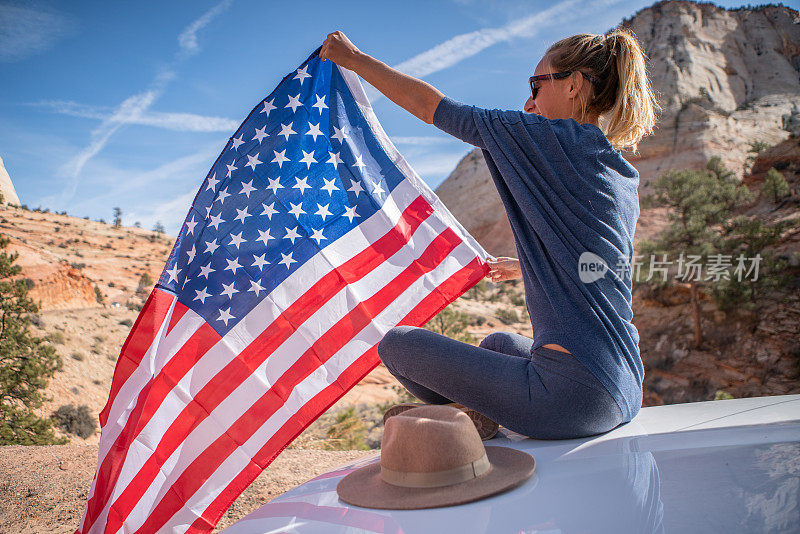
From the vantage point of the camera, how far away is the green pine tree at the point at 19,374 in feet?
27.2

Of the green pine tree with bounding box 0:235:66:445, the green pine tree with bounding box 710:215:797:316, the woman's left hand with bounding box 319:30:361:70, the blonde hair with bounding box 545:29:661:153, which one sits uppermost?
the woman's left hand with bounding box 319:30:361:70

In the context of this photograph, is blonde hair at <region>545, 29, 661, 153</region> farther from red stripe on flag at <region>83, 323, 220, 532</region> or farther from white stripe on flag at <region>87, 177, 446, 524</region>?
red stripe on flag at <region>83, 323, 220, 532</region>

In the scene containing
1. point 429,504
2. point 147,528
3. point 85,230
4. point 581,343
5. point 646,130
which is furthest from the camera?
point 85,230

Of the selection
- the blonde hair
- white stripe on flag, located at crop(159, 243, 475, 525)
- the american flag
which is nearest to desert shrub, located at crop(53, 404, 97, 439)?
the american flag

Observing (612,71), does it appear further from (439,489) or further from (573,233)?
(439,489)

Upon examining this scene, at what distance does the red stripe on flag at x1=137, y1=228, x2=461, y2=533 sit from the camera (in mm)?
2320

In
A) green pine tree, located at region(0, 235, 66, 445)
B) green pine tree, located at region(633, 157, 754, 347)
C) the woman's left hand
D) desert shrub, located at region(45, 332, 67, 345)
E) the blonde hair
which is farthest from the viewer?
green pine tree, located at region(633, 157, 754, 347)

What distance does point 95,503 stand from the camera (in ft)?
7.44

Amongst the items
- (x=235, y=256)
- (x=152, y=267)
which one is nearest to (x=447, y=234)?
(x=235, y=256)

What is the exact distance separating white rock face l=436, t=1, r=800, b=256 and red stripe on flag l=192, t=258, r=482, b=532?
35.6 m

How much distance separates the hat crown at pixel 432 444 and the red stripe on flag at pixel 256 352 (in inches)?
53.6

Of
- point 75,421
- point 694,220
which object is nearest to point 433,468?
point 75,421

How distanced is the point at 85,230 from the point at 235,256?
54.8 m

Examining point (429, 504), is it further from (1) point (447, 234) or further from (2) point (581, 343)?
(1) point (447, 234)
